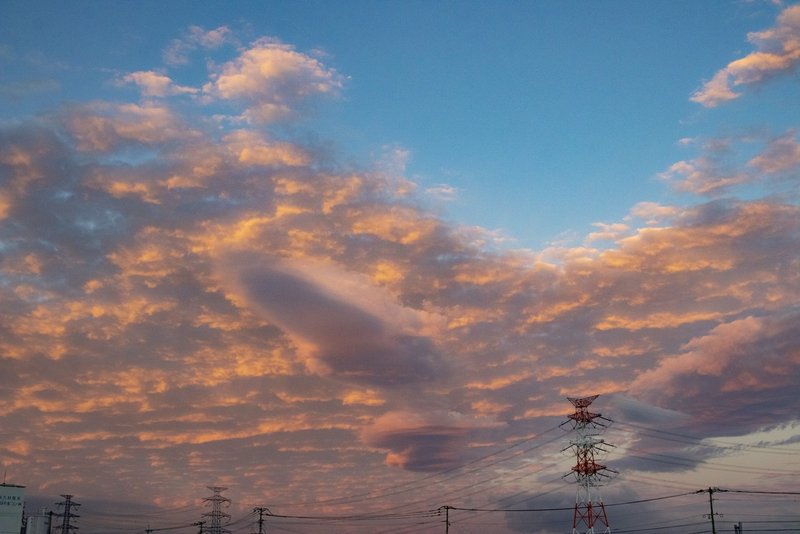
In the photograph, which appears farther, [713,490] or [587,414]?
[713,490]

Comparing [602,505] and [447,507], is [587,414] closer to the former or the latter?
[602,505]

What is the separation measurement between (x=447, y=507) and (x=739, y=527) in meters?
68.7

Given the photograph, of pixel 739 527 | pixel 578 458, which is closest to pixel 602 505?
pixel 578 458

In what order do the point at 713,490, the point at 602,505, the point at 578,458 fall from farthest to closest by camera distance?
the point at 713,490
the point at 578,458
the point at 602,505

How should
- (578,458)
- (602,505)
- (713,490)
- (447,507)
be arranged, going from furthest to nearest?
(447,507), (713,490), (578,458), (602,505)

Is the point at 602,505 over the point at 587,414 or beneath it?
beneath

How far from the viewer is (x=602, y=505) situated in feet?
419

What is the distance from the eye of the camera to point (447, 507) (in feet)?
630

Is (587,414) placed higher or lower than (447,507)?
higher

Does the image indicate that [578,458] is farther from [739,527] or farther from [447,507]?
[447,507]

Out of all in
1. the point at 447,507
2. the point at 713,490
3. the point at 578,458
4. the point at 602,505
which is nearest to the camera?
the point at 602,505

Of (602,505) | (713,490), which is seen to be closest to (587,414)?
(602,505)

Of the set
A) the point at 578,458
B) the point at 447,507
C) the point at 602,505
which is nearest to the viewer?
the point at 602,505

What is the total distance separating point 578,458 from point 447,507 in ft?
209
